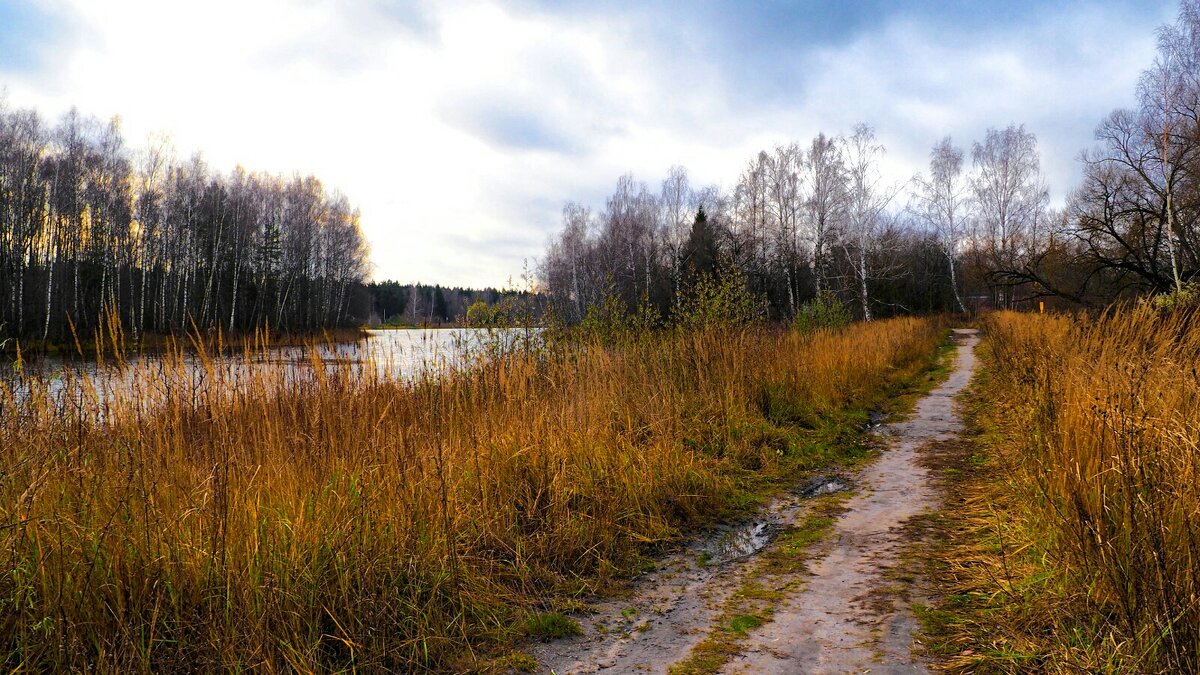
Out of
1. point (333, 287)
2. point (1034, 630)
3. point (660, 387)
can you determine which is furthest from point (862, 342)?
point (333, 287)

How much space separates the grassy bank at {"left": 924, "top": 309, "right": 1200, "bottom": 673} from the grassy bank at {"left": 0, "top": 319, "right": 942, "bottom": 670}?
172cm

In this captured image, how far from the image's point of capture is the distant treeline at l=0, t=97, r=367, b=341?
80.4 ft

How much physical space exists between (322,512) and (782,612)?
2245 millimetres

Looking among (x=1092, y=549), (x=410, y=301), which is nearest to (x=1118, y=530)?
(x=1092, y=549)

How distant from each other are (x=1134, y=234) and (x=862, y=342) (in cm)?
789

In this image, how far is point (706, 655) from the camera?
8.07 ft

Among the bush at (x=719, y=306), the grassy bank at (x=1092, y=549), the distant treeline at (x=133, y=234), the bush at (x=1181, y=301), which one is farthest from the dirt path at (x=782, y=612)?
the distant treeline at (x=133, y=234)

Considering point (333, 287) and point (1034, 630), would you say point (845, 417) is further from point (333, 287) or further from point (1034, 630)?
point (333, 287)

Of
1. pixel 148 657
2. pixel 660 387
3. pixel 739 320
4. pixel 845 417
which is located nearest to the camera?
pixel 148 657

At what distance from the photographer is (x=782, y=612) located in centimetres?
282

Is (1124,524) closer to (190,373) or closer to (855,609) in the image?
(855,609)

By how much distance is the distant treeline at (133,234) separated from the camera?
24.5 metres

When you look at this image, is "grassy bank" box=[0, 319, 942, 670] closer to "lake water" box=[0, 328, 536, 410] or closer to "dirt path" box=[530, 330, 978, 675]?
"lake water" box=[0, 328, 536, 410]

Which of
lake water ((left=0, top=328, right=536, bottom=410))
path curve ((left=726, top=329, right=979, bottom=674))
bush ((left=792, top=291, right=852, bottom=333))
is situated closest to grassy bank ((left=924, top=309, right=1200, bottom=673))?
path curve ((left=726, top=329, right=979, bottom=674))
